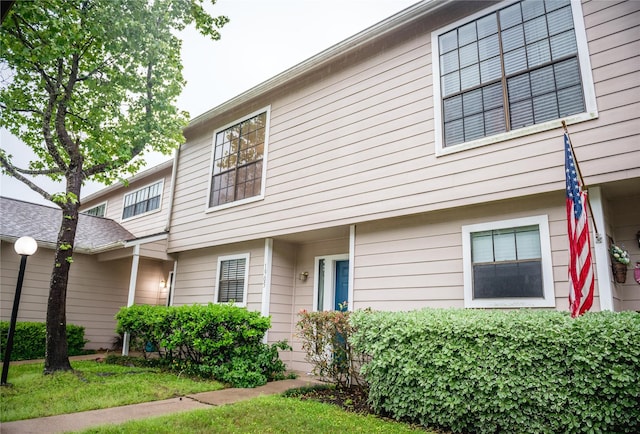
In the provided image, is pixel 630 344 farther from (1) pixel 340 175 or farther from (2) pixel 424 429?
(1) pixel 340 175

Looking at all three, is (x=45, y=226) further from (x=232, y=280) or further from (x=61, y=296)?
(x=232, y=280)

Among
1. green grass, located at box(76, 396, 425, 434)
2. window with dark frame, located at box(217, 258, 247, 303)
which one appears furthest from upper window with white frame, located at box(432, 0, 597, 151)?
window with dark frame, located at box(217, 258, 247, 303)

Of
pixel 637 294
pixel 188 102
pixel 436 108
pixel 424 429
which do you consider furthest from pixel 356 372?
pixel 188 102

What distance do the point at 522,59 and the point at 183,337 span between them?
6884 mm

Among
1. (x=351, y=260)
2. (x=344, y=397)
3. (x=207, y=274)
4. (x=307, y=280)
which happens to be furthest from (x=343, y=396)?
(x=207, y=274)

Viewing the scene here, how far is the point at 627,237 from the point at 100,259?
11.8 meters

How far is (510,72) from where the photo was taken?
5.21m

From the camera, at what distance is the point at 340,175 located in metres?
6.74

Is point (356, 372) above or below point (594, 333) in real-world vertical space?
below

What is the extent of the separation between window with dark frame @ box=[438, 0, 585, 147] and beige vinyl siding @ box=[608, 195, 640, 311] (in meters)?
1.26

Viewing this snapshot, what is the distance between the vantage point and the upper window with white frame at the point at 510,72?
4.72 m

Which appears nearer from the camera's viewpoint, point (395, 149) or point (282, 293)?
point (395, 149)

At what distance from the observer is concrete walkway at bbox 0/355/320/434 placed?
3.77 m

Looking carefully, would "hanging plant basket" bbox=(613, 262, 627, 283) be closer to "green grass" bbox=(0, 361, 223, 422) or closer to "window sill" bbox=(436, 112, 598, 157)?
"window sill" bbox=(436, 112, 598, 157)
